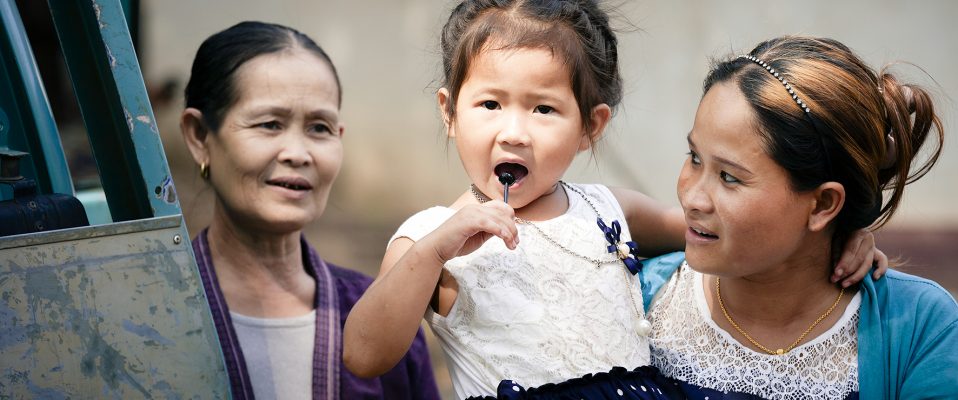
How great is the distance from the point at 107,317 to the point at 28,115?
792 millimetres

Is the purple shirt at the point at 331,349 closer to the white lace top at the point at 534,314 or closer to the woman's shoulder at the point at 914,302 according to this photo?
the white lace top at the point at 534,314

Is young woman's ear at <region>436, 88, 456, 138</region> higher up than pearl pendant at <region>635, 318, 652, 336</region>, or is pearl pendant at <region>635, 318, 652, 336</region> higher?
young woman's ear at <region>436, 88, 456, 138</region>

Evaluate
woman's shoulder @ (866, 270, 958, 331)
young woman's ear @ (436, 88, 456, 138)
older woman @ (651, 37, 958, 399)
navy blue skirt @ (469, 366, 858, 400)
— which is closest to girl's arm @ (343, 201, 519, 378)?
navy blue skirt @ (469, 366, 858, 400)

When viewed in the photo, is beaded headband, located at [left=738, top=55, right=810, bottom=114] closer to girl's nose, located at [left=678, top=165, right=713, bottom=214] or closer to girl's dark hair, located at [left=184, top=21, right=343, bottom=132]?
girl's nose, located at [left=678, top=165, right=713, bottom=214]

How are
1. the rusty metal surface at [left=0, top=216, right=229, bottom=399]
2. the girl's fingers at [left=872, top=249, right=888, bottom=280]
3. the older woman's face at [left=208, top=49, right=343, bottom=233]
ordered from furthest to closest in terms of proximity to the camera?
1. the older woman's face at [left=208, top=49, right=343, bottom=233]
2. the girl's fingers at [left=872, top=249, right=888, bottom=280]
3. the rusty metal surface at [left=0, top=216, right=229, bottom=399]

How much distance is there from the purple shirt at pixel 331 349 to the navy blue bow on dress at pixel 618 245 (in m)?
0.72

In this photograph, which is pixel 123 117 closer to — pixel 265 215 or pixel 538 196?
pixel 265 215

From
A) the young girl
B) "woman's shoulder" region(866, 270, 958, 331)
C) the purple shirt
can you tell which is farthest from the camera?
the purple shirt

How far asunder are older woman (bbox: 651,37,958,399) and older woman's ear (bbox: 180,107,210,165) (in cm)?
124

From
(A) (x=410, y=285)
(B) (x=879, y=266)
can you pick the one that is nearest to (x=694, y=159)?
(B) (x=879, y=266)

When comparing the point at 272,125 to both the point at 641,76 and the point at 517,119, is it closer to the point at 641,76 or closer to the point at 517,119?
the point at 517,119

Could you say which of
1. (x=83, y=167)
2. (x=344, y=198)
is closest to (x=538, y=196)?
(x=83, y=167)

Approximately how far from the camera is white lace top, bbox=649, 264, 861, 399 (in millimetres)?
1915

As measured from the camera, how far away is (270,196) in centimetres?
233
